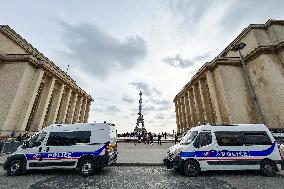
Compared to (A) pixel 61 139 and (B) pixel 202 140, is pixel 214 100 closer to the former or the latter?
(B) pixel 202 140

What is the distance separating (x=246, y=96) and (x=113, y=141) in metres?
27.4

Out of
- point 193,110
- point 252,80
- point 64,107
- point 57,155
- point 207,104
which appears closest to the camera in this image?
point 57,155

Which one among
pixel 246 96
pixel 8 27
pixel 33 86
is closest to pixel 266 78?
pixel 246 96

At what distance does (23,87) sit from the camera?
87.8 ft

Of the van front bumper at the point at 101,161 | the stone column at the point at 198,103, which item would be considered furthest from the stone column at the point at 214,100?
the van front bumper at the point at 101,161

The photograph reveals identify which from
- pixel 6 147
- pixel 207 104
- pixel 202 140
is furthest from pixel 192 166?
pixel 207 104

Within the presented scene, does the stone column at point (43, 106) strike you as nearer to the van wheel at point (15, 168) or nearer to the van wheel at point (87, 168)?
the van wheel at point (15, 168)

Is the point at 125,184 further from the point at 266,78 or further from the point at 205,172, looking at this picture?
the point at 266,78

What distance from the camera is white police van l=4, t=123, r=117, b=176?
8.02 metres

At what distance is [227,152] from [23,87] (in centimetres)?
2844

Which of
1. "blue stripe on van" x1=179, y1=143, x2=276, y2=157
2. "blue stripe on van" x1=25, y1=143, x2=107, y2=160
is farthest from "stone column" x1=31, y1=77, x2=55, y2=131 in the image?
"blue stripe on van" x1=179, y1=143, x2=276, y2=157

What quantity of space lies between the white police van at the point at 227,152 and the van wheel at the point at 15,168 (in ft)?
21.4

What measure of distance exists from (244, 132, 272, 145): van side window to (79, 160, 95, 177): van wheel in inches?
273

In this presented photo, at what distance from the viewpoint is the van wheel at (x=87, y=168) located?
7.81 metres
